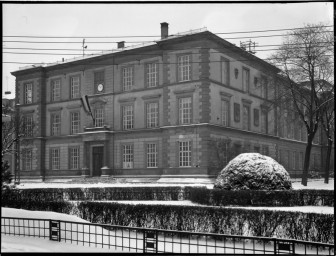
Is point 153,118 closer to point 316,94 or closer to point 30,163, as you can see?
point 316,94

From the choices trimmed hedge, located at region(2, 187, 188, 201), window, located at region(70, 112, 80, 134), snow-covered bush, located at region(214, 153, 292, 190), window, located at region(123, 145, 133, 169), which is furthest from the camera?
window, located at region(123, 145, 133, 169)

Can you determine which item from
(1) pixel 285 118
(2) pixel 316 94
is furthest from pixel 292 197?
(1) pixel 285 118

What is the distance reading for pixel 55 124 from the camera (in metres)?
15.0

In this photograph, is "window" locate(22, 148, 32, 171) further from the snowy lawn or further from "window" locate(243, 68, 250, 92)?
"window" locate(243, 68, 250, 92)

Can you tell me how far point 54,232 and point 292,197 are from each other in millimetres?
8893

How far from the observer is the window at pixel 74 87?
1403cm

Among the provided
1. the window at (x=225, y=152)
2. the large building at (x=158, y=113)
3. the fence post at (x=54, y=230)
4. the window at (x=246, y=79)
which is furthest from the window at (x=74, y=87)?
the window at (x=225, y=152)

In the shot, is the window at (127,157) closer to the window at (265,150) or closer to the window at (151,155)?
the window at (151,155)

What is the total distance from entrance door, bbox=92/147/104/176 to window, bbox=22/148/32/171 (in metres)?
2.86

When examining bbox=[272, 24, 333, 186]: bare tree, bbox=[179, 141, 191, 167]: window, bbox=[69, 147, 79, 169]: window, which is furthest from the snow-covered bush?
bbox=[179, 141, 191, 167]: window

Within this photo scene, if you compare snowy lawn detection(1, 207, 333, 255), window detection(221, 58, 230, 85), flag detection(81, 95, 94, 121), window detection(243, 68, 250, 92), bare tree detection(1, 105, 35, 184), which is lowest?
snowy lawn detection(1, 207, 333, 255)

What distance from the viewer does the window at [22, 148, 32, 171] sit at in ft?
39.4

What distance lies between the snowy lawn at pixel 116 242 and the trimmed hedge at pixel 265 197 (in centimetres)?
614

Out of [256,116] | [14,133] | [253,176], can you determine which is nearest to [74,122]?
[14,133]
